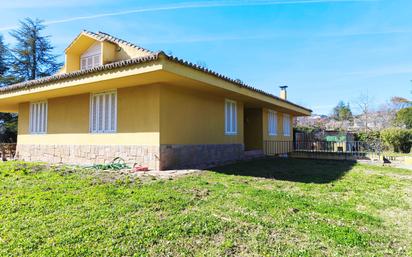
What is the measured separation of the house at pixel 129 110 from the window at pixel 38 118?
0.17 ft

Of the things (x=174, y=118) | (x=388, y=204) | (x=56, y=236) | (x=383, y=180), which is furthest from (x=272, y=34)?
(x=56, y=236)

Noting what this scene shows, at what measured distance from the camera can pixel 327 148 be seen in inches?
752

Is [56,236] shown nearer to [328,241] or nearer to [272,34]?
[328,241]

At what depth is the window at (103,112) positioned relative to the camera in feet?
33.0

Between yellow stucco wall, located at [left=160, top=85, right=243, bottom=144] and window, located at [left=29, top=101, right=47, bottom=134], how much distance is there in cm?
747

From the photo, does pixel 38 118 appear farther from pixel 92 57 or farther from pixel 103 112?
pixel 103 112

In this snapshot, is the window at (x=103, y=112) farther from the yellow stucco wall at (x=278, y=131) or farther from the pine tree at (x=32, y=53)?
the pine tree at (x=32, y=53)

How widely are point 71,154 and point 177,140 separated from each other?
17.1ft

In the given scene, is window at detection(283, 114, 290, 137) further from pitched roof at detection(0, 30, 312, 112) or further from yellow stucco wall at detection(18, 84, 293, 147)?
yellow stucco wall at detection(18, 84, 293, 147)

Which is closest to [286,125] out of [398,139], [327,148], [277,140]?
[277,140]

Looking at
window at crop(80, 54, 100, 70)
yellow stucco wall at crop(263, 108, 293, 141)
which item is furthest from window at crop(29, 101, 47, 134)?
yellow stucco wall at crop(263, 108, 293, 141)

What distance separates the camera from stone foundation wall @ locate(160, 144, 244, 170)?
9023 millimetres

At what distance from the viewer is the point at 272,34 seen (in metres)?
15.8

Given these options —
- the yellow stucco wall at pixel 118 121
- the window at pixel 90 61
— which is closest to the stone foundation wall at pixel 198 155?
the yellow stucco wall at pixel 118 121
